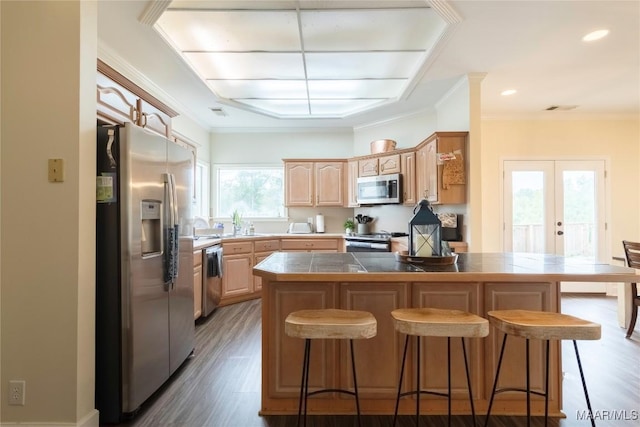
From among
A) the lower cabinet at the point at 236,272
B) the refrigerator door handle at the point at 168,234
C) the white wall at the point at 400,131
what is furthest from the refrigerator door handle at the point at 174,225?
the white wall at the point at 400,131

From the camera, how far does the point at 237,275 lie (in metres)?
4.37

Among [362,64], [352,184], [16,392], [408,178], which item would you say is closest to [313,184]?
[352,184]

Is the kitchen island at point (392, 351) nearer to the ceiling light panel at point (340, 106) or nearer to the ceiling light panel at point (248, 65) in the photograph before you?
the ceiling light panel at point (248, 65)

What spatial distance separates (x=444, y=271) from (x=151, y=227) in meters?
1.91

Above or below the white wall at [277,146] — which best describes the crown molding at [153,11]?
above

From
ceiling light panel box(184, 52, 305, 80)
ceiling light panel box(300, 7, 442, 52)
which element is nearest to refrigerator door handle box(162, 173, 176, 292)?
ceiling light panel box(184, 52, 305, 80)

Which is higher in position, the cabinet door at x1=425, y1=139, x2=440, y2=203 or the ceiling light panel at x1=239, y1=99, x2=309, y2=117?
the ceiling light panel at x1=239, y1=99, x2=309, y2=117

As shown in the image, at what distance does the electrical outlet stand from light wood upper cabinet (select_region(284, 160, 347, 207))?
3.98 metres

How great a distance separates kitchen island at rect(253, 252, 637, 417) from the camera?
1.93 meters

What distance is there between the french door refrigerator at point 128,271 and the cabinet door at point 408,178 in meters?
3.23

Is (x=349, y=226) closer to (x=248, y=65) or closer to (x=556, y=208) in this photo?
(x=248, y=65)

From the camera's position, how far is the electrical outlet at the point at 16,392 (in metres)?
1.71

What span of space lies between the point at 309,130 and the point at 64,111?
419cm

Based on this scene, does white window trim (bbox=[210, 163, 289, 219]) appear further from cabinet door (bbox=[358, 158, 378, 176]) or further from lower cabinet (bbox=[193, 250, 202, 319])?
lower cabinet (bbox=[193, 250, 202, 319])
